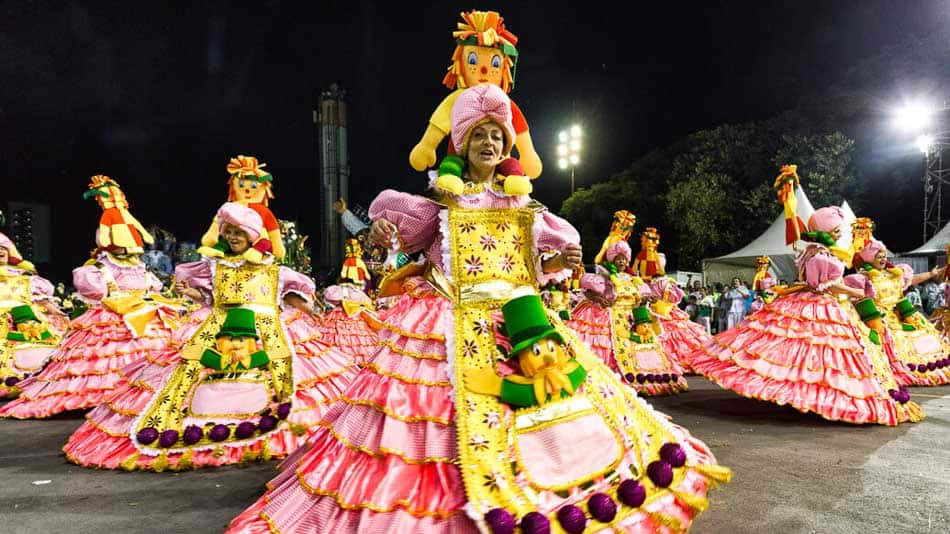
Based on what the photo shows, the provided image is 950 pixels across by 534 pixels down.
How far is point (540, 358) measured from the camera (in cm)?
232

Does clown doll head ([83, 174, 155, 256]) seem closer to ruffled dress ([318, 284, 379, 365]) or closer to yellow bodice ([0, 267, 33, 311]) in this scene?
yellow bodice ([0, 267, 33, 311])

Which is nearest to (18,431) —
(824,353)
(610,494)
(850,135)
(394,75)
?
(610,494)

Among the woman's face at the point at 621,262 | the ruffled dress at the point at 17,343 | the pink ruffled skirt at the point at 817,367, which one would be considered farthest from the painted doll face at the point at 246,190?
the pink ruffled skirt at the point at 817,367

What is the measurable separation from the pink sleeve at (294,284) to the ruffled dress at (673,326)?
559 centimetres

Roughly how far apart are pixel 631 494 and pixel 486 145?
175 centimetres

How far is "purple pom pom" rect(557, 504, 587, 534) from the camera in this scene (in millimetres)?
2061

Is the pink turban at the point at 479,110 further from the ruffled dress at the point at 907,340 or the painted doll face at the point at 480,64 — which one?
the ruffled dress at the point at 907,340

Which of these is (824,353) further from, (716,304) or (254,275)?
(716,304)

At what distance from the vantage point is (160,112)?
58.6 ft

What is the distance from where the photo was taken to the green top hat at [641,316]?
7.85 m

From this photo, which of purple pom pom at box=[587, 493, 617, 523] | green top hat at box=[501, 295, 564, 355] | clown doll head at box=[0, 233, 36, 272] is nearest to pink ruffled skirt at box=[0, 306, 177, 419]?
clown doll head at box=[0, 233, 36, 272]

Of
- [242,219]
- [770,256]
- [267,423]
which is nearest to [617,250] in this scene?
[242,219]

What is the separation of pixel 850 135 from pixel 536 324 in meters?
23.3

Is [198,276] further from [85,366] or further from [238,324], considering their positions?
[85,366]
